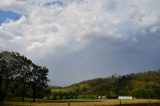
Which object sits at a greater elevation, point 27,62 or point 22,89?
point 27,62

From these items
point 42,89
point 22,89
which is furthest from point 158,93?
point 22,89

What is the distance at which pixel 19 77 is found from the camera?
319 feet

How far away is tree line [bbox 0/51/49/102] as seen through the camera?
8625 cm

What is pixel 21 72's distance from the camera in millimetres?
96500

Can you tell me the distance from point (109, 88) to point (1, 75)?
111 meters

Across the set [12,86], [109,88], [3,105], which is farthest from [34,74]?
[109,88]

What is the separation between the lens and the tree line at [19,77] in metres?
86.2

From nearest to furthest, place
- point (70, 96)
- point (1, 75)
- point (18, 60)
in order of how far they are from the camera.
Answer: point (1, 75) < point (18, 60) < point (70, 96)

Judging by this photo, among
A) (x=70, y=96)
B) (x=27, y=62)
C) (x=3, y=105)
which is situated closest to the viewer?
(x=3, y=105)

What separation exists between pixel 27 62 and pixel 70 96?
40.2 metres

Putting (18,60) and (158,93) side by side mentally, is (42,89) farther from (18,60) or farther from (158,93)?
(158,93)

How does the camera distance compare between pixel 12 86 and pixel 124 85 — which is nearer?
pixel 12 86

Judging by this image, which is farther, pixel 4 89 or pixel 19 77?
pixel 19 77

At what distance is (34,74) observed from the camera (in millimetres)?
108625
